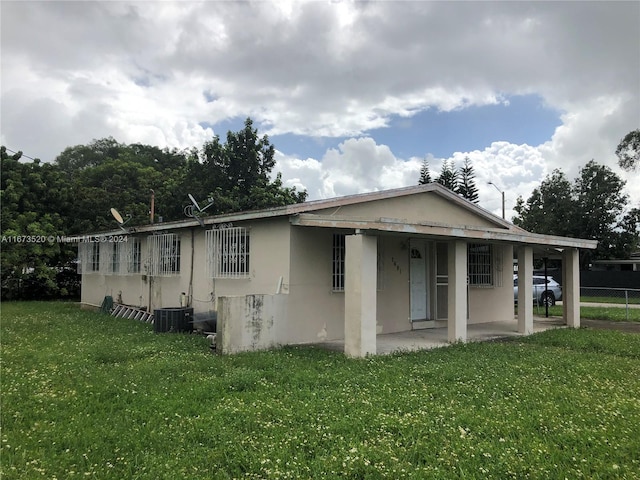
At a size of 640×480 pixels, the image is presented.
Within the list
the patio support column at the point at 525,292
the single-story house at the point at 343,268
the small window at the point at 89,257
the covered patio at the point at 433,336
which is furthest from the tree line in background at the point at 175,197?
the patio support column at the point at 525,292

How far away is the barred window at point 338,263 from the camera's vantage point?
9320 millimetres

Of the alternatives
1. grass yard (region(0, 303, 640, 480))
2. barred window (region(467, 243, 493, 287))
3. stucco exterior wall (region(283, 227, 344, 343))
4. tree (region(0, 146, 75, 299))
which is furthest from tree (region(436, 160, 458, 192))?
grass yard (region(0, 303, 640, 480))

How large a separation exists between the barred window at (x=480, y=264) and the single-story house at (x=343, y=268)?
0.03 metres

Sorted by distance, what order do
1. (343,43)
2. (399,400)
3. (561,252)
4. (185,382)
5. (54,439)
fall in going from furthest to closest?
1. (561,252)
2. (343,43)
3. (185,382)
4. (399,400)
5. (54,439)

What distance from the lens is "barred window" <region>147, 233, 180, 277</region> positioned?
39.3ft

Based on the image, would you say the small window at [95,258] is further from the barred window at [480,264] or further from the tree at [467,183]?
the tree at [467,183]

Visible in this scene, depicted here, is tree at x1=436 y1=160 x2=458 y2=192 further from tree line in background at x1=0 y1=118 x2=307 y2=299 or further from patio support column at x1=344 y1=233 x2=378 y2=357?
patio support column at x1=344 y1=233 x2=378 y2=357

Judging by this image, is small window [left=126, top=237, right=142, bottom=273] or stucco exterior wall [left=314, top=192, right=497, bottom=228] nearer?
stucco exterior wall [left=314, top=192, right=497, bottom=228]

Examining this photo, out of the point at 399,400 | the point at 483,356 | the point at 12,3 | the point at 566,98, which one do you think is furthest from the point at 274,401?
the point at 566,98

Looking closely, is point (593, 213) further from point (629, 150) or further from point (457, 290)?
point (457, 290)

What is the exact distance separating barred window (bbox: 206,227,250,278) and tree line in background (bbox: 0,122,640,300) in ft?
26.2

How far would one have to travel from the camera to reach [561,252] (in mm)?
12711

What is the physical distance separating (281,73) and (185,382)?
Answer: 9.72m

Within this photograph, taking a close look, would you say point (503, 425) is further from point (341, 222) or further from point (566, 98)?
point (566, 98)
